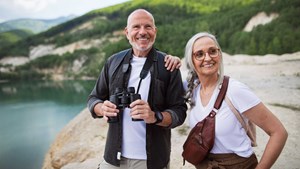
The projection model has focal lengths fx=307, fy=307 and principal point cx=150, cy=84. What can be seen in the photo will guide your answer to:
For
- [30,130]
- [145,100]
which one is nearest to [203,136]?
[145,100]

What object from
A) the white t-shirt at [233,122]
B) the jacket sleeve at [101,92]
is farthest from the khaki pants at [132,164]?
the white t-shirt at [233,122]

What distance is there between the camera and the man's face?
2803mm

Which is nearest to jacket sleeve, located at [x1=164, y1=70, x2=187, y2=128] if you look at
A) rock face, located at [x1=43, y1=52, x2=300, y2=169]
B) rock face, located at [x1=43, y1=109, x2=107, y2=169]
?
rock face, located at [x1=43, y1=52, x2=300, y2=169]

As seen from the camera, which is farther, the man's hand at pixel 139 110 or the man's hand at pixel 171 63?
the man's hand at pixel 171 63

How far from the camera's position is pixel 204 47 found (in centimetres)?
246

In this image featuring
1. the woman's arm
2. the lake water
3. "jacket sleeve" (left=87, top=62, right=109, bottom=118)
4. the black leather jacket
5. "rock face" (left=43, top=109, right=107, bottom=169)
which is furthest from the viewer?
the lake water

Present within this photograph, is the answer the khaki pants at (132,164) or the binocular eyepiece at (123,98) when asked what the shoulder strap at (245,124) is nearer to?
the binocular eyepiece at (123,98)

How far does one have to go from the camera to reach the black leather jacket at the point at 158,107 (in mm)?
2744

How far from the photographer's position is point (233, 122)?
229cm

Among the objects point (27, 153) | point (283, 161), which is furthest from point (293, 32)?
point (283, 161)

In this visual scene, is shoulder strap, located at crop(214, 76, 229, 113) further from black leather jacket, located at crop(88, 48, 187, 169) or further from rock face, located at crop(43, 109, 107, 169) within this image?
rock face, located at crop(43, 109, 107, 169)

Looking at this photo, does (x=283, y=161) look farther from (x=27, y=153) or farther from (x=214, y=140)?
(x=27, y=153)

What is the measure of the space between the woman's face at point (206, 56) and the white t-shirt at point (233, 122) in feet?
0.57

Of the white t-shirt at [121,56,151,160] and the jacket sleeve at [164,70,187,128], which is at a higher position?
the jacket sleeve at [164,70,187,128]
